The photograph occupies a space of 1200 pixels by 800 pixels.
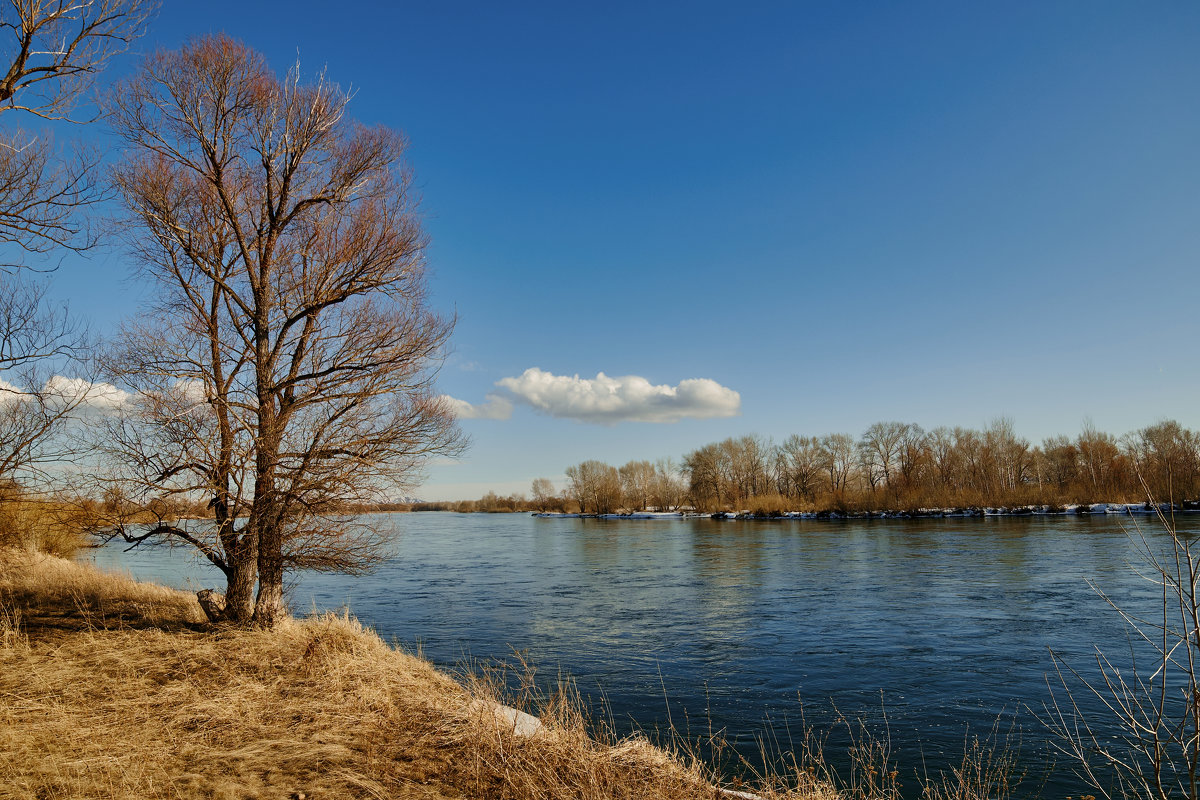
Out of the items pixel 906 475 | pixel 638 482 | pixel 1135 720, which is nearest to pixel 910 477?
pixel 906 475

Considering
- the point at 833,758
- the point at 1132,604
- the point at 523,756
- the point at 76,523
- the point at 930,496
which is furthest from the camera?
the point at 930,496

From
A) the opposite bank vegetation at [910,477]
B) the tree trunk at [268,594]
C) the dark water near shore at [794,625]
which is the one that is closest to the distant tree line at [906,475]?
the opposite bank vegetation at [910,477]

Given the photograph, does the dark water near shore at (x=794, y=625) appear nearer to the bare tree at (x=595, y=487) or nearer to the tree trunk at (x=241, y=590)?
the tree trunk at (x=241, y=590)

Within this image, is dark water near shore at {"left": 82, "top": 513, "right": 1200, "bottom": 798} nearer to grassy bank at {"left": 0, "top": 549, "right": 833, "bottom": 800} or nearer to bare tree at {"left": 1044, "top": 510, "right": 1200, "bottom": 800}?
bare tree at {"left": 1044, "top": 510, "right": 1200, "bottom": 800}

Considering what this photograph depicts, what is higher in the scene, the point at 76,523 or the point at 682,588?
the point at 76,523

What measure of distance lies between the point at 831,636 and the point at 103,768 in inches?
548

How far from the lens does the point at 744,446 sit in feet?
307

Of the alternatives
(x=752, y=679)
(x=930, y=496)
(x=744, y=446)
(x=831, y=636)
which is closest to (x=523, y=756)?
(x=752, y=679)

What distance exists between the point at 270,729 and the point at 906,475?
78.7m

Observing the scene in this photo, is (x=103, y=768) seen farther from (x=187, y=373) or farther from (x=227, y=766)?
(x=187, y=373)

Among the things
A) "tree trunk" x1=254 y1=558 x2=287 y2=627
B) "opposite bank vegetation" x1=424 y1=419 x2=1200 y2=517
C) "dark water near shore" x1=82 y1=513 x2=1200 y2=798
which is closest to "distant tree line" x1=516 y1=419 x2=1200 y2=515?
"opposite bank vegetation" x1=424 y1=419 x2=1200 y2=517

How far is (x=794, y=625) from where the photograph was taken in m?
16.5

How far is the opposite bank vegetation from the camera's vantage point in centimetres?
5712

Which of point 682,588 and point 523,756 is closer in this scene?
point 523,756
